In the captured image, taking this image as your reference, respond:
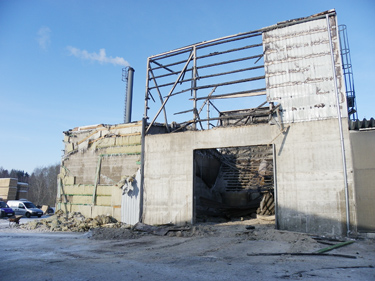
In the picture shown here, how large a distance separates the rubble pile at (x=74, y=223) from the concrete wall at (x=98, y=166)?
406 mm

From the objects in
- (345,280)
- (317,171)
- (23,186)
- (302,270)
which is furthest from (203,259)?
(23,186)

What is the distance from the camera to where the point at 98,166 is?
53.7 ft

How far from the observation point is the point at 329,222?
10430 mm

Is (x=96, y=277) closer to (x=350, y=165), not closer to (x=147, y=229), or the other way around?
(x=147, y=229)

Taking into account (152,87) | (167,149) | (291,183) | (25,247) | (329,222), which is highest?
(152,87)

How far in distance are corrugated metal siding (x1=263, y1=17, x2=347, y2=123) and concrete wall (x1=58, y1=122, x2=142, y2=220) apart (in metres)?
7.56

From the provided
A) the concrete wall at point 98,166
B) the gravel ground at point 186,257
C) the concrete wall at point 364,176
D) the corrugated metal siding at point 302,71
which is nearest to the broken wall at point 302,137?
the corrugated metal siding at point 302,71

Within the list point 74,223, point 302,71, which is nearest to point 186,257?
point 302,71

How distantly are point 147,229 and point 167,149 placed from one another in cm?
394

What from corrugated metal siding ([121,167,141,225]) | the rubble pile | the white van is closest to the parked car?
the white van

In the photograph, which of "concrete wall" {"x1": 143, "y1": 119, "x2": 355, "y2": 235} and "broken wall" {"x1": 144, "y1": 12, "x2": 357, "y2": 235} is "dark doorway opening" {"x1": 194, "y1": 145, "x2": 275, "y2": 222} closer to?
"concrete wall" {"x1": 143, "y1": 119, "x2": 355, "y2": 235}

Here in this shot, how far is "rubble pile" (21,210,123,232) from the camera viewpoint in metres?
14.3

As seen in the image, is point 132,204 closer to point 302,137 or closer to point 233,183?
point 233,183

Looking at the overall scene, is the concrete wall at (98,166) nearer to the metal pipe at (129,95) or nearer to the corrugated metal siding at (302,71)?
the corrugated metal siding at (302,71)
